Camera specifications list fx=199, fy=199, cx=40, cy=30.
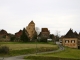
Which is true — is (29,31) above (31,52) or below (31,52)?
above

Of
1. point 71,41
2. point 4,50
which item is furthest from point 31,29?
point 4,50

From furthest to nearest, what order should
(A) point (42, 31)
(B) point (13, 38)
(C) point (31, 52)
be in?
(A) point (42, 31) < (B) point (13, 38) < (C) point (31, 52)

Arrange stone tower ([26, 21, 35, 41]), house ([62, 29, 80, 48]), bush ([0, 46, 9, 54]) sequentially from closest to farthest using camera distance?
1. bush ([0, 46, 9, 54])
2. house ([62, 29, 80, 48])
3. stone tower ([26, 21, 35, 41])

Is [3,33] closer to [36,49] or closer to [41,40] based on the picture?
[41,40]

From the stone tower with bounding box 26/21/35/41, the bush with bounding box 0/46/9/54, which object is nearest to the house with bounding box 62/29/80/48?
the stone tower with bounding box 26/21/35/41

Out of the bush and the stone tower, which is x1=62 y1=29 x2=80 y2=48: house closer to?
the stone tower

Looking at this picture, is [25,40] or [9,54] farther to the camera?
[25,40]

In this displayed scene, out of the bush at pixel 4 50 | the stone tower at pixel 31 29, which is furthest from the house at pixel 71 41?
the bush at pixel 4 50

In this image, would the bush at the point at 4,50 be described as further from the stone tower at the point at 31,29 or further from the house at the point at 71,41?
the stone tower at the point at 31,29

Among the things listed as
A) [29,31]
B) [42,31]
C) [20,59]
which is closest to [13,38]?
[29,31]

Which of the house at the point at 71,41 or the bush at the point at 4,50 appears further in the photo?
the house at the point at 71,41

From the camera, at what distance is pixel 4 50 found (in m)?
62.2

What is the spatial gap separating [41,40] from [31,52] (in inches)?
1478

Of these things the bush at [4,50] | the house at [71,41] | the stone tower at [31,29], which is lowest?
the bush at [4,50]
